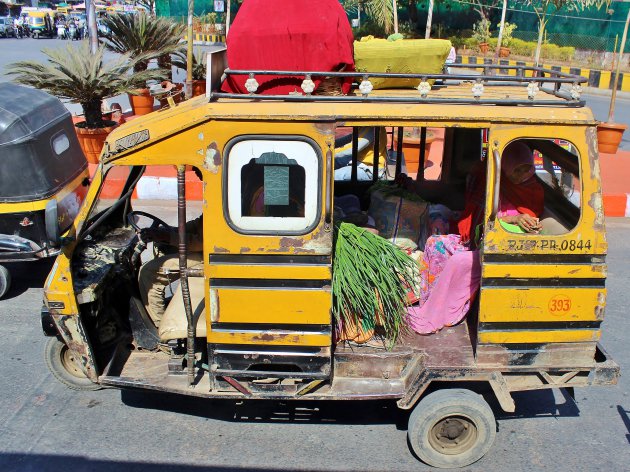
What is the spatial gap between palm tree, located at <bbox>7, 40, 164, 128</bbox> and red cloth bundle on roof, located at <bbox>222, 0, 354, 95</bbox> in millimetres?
6859

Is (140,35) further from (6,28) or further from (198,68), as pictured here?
(6,28)

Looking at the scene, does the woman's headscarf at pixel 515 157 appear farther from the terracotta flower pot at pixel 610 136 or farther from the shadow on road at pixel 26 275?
the terracotta flower pot at pixel 610 136

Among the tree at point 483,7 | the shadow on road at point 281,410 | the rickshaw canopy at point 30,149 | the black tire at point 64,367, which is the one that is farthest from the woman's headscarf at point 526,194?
the tree at point 483,7

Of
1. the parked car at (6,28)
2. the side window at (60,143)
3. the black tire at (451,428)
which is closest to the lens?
the black tire at (451,428)

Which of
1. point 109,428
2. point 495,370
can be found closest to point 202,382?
point 109,428

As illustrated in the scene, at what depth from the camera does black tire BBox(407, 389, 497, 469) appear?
396 cm

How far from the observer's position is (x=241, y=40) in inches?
165

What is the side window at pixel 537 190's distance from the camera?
162 inches

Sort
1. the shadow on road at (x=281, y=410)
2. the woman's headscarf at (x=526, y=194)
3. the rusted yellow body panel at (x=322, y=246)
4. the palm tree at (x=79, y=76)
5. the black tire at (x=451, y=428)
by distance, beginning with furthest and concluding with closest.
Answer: the palm tree at (x=79, y=76) → the shadow on road at (x=281, y=410) → the woman's headscarf at (x=526, y=194) → the black tire at (x=451, y=428) → the rusted yellow body panel at (x=322, y=246)

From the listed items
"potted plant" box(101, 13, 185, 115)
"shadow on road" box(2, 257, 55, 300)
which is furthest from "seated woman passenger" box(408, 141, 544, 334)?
"potted plant" box(101, 13, 185, 115)

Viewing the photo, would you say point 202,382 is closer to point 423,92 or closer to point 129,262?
point 129,262

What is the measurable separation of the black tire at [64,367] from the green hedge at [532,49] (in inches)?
951

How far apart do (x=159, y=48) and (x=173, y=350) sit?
10802 millimetres

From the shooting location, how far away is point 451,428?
4086 mm
